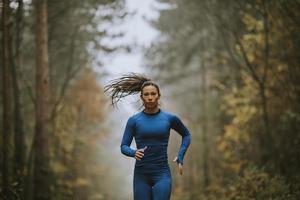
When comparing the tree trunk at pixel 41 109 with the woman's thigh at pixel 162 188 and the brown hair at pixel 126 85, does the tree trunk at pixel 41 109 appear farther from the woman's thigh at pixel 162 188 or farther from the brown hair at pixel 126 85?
the woman's thigh at pixel 162 188

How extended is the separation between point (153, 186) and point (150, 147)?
57 centimetres

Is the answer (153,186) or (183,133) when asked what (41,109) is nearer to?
(183,133)

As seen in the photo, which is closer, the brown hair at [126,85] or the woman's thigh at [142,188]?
the woman's thigh at [142,188]

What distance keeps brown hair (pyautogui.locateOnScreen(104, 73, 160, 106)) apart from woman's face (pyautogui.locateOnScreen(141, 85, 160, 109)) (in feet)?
1.45

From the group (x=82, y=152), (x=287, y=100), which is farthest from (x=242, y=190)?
(x=82, y=152)

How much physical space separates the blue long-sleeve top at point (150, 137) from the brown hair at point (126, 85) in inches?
24.5

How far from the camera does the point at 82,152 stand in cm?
3036

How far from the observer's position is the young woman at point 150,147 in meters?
6.82

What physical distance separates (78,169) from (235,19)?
51.1 ft

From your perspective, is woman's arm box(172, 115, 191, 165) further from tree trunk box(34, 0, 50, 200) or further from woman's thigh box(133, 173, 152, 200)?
tree trunk box(34, 0, 50, 200)

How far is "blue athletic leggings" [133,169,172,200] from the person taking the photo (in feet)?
22.2

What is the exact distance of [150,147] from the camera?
691 centimetres

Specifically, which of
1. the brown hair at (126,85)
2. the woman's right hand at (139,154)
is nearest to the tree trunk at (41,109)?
the brown hair at (126,85)

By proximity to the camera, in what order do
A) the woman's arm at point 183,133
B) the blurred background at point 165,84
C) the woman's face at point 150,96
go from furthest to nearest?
the blurred background at point 165,84, the woman's arm at point 183,133, the woman's face at point 150,96
